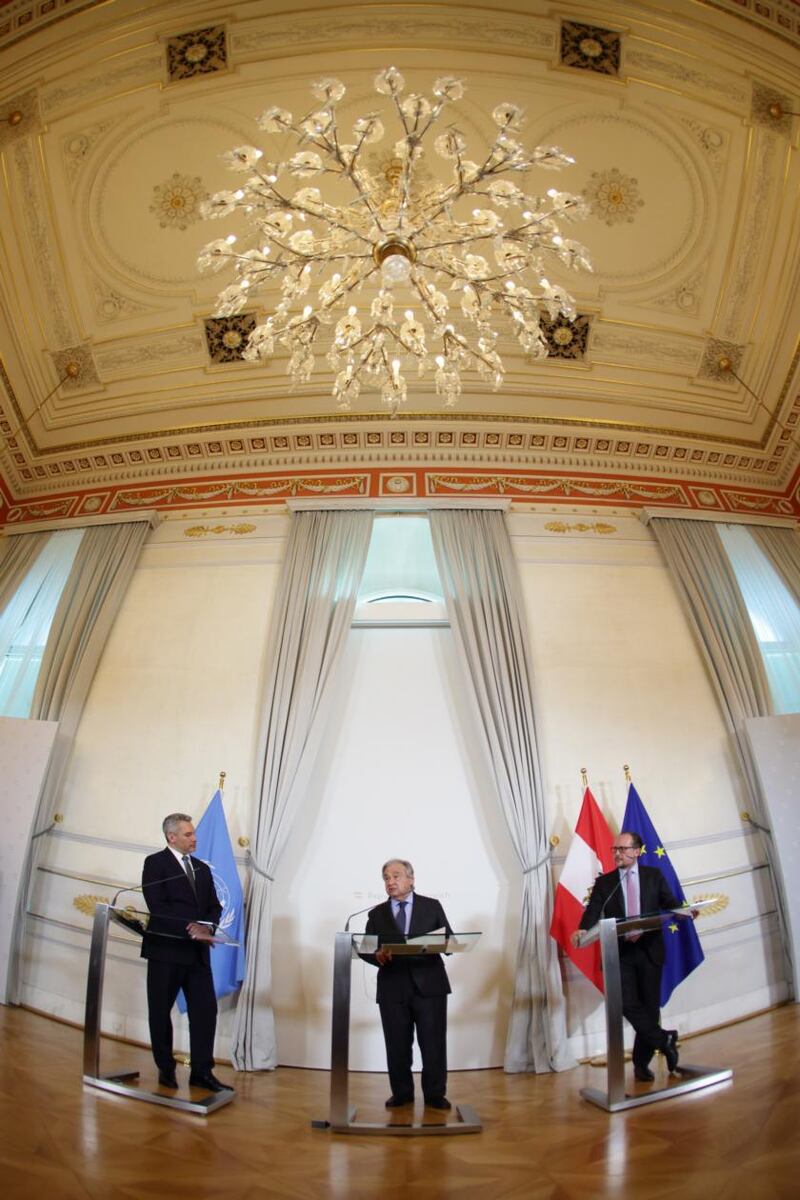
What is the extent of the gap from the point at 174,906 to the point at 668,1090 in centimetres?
268

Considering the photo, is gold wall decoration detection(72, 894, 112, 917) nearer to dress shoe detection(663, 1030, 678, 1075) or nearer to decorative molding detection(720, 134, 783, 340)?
dress shoe detection(663, 1030, 678, 1075)

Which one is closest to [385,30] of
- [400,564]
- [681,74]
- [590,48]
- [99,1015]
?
[590,48]

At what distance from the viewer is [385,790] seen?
5156 millimetres

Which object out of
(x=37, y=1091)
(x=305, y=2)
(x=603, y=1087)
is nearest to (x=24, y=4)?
(x=305, y=2)

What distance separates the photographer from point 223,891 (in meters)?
4.73

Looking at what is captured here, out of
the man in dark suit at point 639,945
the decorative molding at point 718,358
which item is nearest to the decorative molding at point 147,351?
the decorative molding at point 718,358

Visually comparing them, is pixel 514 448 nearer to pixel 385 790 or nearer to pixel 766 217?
pixel 766 217

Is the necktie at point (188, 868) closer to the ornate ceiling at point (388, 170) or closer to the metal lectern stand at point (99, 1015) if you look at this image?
the metal lectern stand at point (99, 1015)

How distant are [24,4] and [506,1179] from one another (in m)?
7.12

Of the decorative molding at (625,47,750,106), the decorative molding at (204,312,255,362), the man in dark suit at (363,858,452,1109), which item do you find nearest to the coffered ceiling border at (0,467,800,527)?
the decorative molding at (204,312,255,362)

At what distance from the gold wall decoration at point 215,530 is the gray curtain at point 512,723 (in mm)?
1745

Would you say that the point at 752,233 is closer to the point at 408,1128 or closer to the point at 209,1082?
the point at 408,1128

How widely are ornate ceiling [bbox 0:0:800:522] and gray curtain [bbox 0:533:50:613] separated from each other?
40cm

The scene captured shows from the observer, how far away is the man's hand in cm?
339
